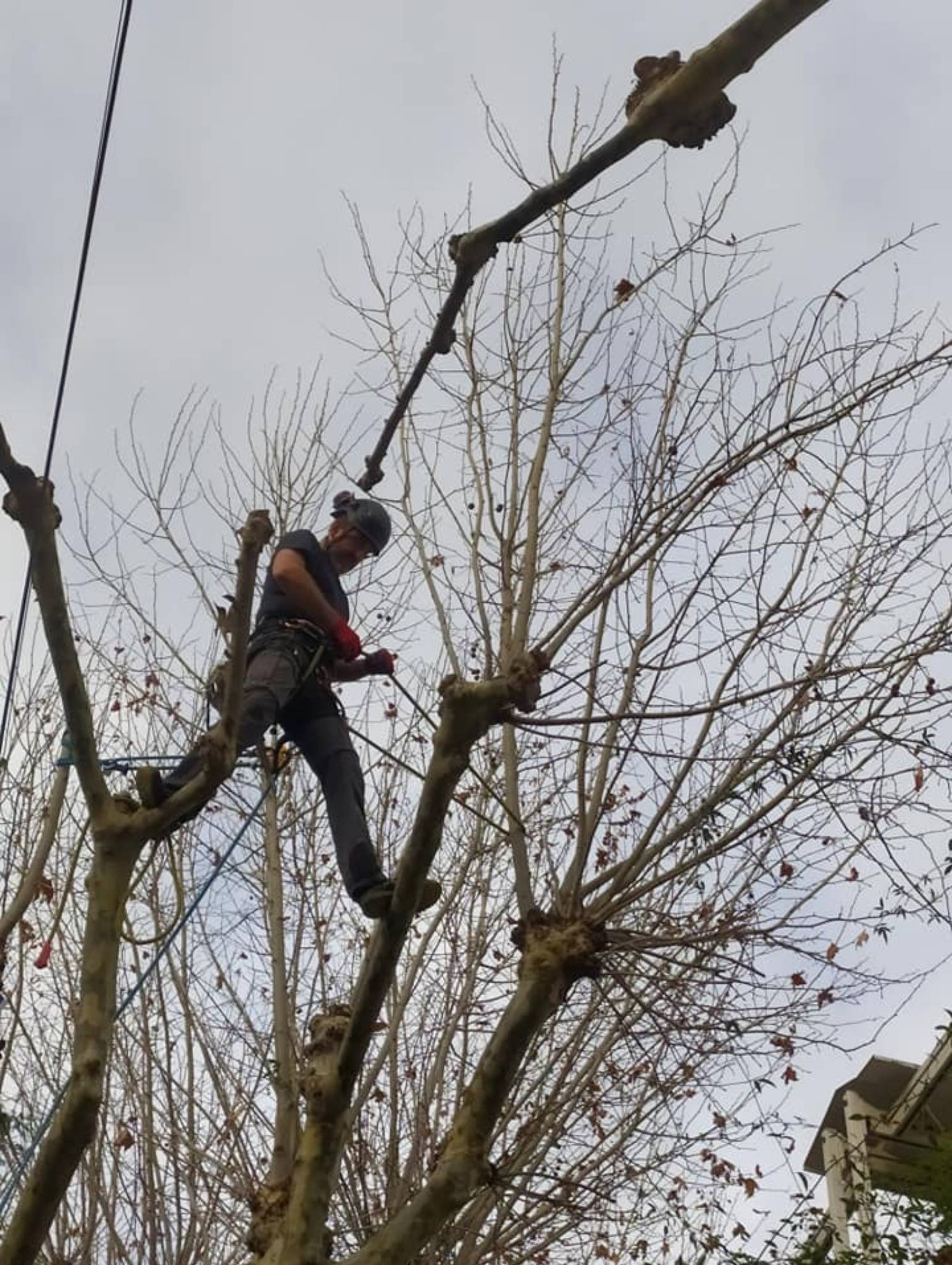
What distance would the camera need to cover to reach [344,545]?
16.6ft

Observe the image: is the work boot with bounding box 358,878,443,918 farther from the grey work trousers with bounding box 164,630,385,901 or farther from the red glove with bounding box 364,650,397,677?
the red glove with bounding box 364,650,397,677

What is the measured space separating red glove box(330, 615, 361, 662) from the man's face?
0.49 meters

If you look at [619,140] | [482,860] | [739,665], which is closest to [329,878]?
[482,860]

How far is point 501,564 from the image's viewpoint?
5.82m

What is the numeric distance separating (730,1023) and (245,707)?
1908 mm

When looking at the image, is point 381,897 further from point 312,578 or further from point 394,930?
point 312,578

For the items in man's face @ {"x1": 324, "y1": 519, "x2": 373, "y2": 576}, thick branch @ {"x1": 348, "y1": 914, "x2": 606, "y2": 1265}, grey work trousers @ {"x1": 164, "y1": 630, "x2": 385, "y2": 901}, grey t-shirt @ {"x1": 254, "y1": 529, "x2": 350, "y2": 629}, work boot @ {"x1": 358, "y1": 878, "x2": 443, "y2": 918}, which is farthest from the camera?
man's face @ {"x1": 324, "y1": 519, "x2": 373, "y2": 576}

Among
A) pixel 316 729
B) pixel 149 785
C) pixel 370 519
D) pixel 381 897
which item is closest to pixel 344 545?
pixel 370 519

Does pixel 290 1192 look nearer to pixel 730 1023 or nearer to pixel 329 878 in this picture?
pixel 730 1023

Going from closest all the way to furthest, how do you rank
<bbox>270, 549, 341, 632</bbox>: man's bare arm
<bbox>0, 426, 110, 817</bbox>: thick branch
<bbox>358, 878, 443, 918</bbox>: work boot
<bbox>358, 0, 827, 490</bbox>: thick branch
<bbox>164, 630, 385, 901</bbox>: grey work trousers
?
<bbox>358, 0, 827, 490</bbox>: thick branch < <bbox>0, 426, 110, 817</bbox>: thick branch < <bbox>358, 878, 443, 918</bbox>: work boot < <bbox>164, 630, 385, 901</bbox>: grey work trousers < <bbox>270, 549, 341, 632</bbox>: man's bare arm

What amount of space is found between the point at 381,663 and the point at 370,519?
1.71 ft

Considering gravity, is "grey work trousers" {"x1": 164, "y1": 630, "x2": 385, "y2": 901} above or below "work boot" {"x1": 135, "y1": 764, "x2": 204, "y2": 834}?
above

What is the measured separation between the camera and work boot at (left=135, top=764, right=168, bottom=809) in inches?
→ 138

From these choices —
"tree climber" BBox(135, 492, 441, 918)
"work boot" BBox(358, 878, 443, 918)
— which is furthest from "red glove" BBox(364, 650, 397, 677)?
"work boot" BBox(358, 878, 443, 918)
